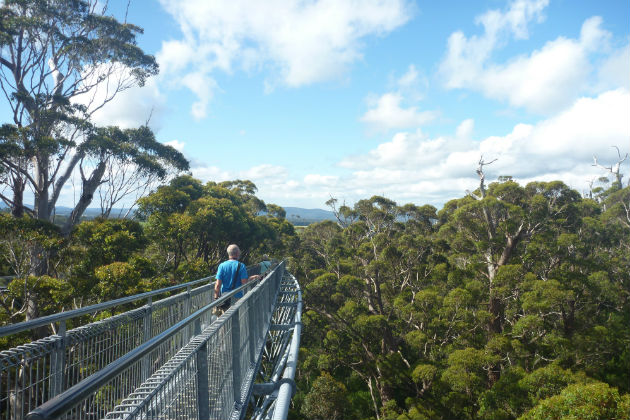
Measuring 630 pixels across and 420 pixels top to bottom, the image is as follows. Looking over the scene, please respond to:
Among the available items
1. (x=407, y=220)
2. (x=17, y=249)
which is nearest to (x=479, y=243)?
(x=407, y=220)

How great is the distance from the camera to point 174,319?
17.8 ft

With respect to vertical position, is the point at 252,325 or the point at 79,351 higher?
the point at 79,351

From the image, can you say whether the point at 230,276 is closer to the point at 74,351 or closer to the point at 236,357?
the point at 236,357

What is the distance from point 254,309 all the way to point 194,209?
44.0 ft

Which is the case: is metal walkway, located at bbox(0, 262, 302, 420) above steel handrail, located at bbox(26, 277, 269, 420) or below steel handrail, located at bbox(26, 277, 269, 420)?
below

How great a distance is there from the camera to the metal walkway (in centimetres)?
146

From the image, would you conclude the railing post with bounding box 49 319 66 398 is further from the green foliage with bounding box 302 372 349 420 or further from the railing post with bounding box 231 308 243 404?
the green foliage with bounding box 302 372 349 420

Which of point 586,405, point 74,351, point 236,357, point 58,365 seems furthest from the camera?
point 586,405

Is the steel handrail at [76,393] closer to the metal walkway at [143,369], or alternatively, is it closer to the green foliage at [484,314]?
the metal walkway at [143,369]

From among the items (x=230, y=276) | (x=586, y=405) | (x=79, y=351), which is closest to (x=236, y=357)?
(x=79, y=351)

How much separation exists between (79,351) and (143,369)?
64 cm

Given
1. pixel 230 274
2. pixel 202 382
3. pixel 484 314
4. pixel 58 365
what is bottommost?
pixel 484 314

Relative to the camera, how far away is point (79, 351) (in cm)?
307

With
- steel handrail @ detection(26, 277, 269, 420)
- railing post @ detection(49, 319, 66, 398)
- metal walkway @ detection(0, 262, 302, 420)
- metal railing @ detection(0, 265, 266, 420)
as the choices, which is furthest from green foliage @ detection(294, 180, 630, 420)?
steel handrail @ detection(26, 277, 269, 420)
